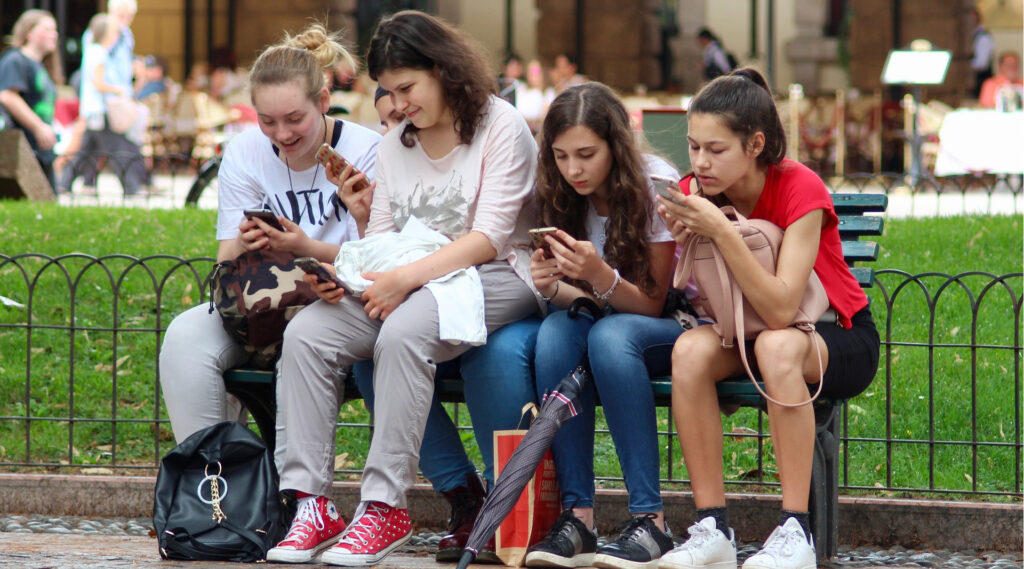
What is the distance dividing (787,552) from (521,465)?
0.71 m

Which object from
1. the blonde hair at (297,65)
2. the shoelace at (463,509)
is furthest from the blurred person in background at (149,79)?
the shoelace at (463,509)

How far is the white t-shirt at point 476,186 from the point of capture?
3891 millimetres

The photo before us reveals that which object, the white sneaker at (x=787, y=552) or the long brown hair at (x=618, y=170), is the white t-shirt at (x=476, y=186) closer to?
the long brown hair at (x=618, y=170)

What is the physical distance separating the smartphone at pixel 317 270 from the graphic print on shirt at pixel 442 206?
1.18ft

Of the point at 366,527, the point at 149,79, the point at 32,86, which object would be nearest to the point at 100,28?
the point at 32,86

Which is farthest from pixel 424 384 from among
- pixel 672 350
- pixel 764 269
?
pixel 764 269

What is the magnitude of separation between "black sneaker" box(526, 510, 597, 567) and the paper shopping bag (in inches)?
1.3

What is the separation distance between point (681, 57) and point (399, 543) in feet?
61.5

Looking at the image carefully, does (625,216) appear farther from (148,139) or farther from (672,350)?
(148,139)

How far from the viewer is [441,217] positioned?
396 cm

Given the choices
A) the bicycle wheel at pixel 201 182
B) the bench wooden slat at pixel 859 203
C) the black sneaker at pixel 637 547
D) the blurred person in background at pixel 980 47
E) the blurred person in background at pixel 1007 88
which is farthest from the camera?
the blurred person in background at pixel 980 47

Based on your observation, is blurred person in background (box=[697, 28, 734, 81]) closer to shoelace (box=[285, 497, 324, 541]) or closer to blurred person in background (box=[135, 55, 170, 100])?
blurred person in background (box=[135, 55, 170, 100])

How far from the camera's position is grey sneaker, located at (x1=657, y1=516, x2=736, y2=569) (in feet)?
11.1

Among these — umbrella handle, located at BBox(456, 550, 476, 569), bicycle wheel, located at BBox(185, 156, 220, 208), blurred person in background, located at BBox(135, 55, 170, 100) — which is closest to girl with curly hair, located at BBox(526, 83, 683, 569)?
umbrella handle, located at BBox(456, 550, 476, 569)
